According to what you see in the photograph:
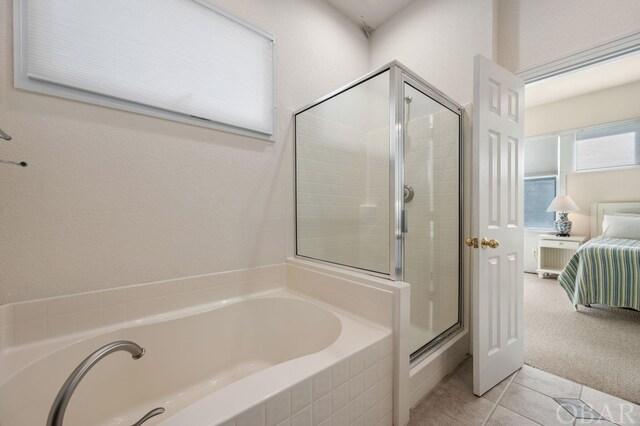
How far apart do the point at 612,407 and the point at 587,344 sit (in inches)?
32.8

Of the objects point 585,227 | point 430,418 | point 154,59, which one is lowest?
point 430,418

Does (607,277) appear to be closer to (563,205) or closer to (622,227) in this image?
(622,227)

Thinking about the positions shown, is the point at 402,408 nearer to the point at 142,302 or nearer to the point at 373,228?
the point at 373,228

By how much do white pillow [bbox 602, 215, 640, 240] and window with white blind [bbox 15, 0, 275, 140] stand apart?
4556 millimetres

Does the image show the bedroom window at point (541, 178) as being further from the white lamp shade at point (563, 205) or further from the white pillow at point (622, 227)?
the white pillow at point (622, 227)

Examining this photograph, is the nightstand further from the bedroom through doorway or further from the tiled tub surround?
the tiled tub surround

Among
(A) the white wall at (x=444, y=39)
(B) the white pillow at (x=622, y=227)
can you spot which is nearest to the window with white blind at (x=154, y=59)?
(A) the white wall at (x=444, y=39)

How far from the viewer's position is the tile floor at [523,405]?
52.5 inches

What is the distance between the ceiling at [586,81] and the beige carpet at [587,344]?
2649 mm

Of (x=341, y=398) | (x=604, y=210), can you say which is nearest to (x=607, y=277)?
(x=604, y=210)

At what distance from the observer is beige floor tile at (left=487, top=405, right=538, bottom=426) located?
4.30 feet

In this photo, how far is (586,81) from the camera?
3646 millimetres

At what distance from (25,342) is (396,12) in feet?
11.2

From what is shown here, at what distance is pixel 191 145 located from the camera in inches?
62.1
